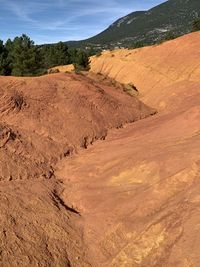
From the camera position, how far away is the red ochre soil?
384 inches

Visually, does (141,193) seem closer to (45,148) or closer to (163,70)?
(45,148)

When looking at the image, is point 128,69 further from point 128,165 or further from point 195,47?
point 128,165

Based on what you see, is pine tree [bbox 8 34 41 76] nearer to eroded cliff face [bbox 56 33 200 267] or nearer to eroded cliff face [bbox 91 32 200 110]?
eroded cliff face [bbox 91 32 200 110]

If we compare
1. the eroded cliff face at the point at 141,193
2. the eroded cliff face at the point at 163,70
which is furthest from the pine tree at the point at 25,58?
the eroded cliff face at the point at 141,193

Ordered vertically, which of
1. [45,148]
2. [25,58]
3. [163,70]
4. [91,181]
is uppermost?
[25,58]

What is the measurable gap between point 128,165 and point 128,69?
948 inches

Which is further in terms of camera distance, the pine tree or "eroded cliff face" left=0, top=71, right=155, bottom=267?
the pine tree

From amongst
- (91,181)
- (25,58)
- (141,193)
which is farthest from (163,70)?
(141,193)

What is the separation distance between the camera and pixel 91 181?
549 inches

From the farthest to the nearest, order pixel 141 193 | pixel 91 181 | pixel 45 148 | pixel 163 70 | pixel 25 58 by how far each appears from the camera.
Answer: pixel 25 58 < pixel 163 70 < pixel 45 148 < pixel 91 181 < pixel 141 193

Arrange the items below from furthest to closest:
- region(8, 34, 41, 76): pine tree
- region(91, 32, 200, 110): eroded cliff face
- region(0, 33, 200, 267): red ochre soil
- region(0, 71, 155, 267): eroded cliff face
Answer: region(8, 34, 41, 76): pine tree → region(91, 32, 200, 110): eroded cliff face → region(0, 71, 155, 267): eroded cliff face → region(0, 33, 200, 267): red ochre soil

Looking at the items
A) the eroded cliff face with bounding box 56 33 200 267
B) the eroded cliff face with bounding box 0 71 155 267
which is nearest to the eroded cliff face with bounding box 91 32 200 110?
the eroded cliff face with bounding box 0 71 155 267

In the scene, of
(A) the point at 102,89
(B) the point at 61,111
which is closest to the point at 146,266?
(B) the point at 61,111

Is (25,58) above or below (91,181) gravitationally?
above
